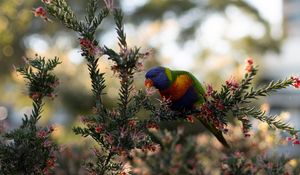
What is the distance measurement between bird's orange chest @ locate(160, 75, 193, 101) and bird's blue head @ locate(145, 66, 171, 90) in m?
0.06

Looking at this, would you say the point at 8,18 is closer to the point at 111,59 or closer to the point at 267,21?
the point at 111,59

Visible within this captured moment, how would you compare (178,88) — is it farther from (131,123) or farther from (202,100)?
(131,123)

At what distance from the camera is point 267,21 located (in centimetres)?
1088

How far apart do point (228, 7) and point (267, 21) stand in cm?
93

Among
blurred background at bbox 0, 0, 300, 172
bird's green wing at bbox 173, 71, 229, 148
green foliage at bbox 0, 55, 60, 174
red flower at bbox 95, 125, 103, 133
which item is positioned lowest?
red flower at bbox 95, 125, 103, 133

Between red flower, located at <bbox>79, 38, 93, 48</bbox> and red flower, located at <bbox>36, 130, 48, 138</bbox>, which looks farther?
red flower, located at <bbox>36, 130, 48, 138</bbox>

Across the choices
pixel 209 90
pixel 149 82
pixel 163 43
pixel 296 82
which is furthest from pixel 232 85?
pixel 163 43

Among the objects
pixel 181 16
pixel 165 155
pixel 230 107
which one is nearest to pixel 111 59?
pixel 230 107

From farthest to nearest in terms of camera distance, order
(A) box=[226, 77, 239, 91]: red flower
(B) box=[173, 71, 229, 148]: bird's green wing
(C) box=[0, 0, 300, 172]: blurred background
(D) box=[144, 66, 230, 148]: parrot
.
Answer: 1. (C) box=[0, 0, 300, 172]: blurred background
2. (B) box=[173, 71, 229, 148]: bird's green wing
3. (D) box=[144, 66, 230, 148]: parrot
4. (A) box=[226, 77, 239, 91]: red flower

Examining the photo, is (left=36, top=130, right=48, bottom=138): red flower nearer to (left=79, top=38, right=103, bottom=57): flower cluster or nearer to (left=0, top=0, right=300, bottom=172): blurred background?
(left=79, top=38, right=103, bottom=57): flower cluster

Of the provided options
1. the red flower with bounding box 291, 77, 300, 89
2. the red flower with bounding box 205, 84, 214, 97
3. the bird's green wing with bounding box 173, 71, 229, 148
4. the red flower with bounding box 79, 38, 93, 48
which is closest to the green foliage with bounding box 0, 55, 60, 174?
the red flower with bounding box 79, 38, 93, 48

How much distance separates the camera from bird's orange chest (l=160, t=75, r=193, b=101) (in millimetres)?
2863

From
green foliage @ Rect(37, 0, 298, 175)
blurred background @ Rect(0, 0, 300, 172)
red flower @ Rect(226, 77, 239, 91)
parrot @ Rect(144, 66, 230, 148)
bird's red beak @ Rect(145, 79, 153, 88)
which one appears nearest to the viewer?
green foliage @ Rect(37, 0, 298, 175)

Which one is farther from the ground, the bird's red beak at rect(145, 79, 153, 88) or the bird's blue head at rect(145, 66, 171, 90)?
the bird's blue head at rect(145, 66, 171, 90)
